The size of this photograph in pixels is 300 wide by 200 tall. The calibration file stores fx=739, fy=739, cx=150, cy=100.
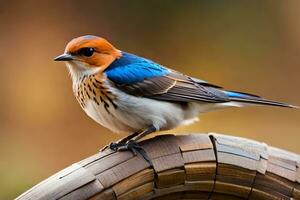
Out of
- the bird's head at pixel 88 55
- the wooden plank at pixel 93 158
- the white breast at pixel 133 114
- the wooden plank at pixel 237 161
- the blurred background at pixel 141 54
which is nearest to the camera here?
the wooden plank at pixel 93 158

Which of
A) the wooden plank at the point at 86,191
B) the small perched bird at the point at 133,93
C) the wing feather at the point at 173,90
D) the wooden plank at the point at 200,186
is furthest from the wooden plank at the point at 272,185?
the wing feather at the point at 173,90

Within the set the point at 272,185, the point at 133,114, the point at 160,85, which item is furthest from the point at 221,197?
the point at 160,85

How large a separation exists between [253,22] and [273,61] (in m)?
0.45

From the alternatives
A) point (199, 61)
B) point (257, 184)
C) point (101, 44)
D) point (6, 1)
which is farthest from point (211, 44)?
point (257, 184)

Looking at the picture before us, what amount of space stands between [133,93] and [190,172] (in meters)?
0.74

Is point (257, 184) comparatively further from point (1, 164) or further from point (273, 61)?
point (273, 61)

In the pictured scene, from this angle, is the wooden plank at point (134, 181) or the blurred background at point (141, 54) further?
the blurred background at point (141, 54)

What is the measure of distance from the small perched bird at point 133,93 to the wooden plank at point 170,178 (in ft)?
1.89

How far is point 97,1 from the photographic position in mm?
7340

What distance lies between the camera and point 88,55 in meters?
2.78

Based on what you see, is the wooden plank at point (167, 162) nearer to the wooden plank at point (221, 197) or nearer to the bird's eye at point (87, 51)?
the wooden plank at point (221, 197)

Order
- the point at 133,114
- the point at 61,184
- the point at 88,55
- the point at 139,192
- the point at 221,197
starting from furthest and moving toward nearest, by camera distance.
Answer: the point at 88,55 → the point at 133,114 → the point at 221,197 → the point at 139,192 → the point at 61,184

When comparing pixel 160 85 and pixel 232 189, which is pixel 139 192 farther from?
pixel 160 85

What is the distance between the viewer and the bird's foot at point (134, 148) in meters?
2.01
